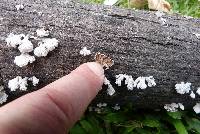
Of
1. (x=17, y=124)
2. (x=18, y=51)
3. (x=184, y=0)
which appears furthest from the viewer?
(x=184, y=0)

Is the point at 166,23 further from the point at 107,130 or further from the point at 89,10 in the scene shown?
the point at 107,130

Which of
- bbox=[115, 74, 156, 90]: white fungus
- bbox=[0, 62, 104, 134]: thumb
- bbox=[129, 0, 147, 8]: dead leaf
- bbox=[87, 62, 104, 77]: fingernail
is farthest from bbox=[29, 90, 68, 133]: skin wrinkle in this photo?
bbox=[129, 0, 147, 8]: dead leaf

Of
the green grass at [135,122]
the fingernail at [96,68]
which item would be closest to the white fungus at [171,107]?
the green grass at [135,122]

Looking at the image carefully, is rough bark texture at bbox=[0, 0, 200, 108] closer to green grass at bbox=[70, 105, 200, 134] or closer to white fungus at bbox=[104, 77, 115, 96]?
white fungus at bbox=[104, 77, 115, 96]

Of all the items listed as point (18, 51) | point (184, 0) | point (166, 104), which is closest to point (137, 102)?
point (166, 104)

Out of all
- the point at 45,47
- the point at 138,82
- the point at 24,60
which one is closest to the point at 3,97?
the point at 24,60

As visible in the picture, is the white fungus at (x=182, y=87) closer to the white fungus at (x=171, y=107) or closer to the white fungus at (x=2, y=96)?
the white fungus at (x=171, y=107)
